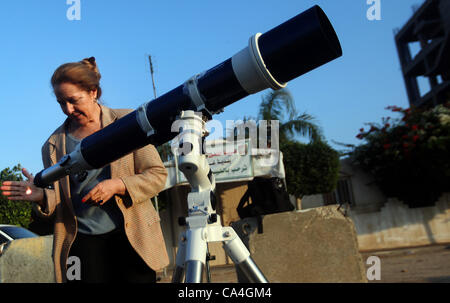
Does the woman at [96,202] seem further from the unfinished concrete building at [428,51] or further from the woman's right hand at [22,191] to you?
the unfinished concrete building at [428,51]

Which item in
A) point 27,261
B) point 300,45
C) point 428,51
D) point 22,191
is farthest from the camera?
point 428,51

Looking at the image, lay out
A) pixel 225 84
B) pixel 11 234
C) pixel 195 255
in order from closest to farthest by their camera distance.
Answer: pixel 195 255, pixel 225 84, pixel 11 234

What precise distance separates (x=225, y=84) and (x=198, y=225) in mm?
724

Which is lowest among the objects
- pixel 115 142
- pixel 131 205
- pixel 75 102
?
pixel 131 205

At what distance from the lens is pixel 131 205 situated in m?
2.16

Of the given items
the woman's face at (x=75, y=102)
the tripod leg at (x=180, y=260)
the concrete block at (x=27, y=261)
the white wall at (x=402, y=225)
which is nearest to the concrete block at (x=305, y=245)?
the woman's face at (x=75, y=102)

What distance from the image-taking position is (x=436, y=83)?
3150 cm

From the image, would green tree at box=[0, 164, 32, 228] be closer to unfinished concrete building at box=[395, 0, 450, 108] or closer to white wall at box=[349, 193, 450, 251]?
white wall at box=[349, 193, 450, 251]

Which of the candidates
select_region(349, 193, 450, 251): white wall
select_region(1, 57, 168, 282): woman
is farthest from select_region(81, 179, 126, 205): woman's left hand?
select_region(349, 193, 450, 251): white wall

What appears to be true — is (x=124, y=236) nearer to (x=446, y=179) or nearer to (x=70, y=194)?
(x=70, y=194)

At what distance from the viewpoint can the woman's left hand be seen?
190 centimetres

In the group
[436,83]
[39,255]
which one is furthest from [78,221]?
[436,83]

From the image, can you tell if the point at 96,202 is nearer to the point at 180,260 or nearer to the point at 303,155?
the point at 180,260

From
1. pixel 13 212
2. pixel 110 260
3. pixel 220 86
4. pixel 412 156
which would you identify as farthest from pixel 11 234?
pixel 412 156
